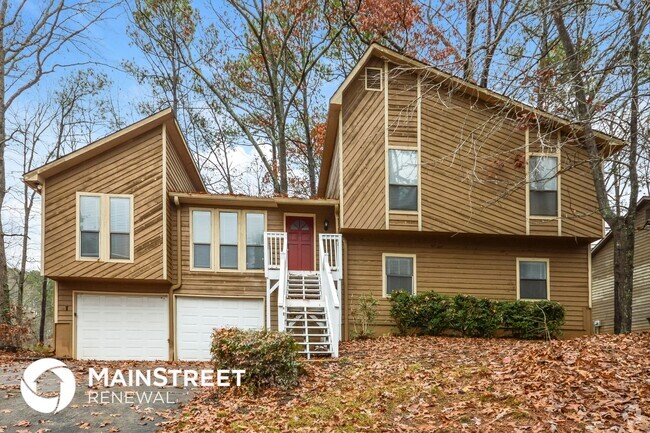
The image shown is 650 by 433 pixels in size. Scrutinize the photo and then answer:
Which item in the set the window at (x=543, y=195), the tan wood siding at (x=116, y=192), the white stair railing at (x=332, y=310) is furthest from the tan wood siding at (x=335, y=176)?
the window at (x=543, y=195)

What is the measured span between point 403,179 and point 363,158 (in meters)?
1.20

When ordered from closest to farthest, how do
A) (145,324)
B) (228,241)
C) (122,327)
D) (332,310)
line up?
(332,310) < (122,327) < (145,324) < (228,241)

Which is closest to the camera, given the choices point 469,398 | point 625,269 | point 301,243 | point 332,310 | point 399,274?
point 469,398

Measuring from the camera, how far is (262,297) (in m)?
14.6

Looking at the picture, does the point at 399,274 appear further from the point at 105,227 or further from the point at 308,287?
the point at 105,227

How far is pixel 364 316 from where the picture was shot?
13531 mm

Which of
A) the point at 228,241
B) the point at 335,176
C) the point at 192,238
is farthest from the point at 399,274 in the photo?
the point at 192,238

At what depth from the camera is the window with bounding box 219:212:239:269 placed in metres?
14.6

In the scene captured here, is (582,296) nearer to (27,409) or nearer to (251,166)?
(27,409)

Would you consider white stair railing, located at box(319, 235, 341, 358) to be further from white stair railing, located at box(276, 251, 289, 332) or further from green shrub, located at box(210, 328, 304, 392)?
green shrub, located at box(210, 328, 304, 392)

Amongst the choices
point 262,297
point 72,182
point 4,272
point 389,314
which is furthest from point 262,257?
point 4,272

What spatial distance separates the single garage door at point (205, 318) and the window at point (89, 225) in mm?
2623

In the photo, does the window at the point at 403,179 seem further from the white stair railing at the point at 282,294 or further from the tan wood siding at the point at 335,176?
the white stair railing at the point at 282,294

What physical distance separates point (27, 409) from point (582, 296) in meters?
13.5
